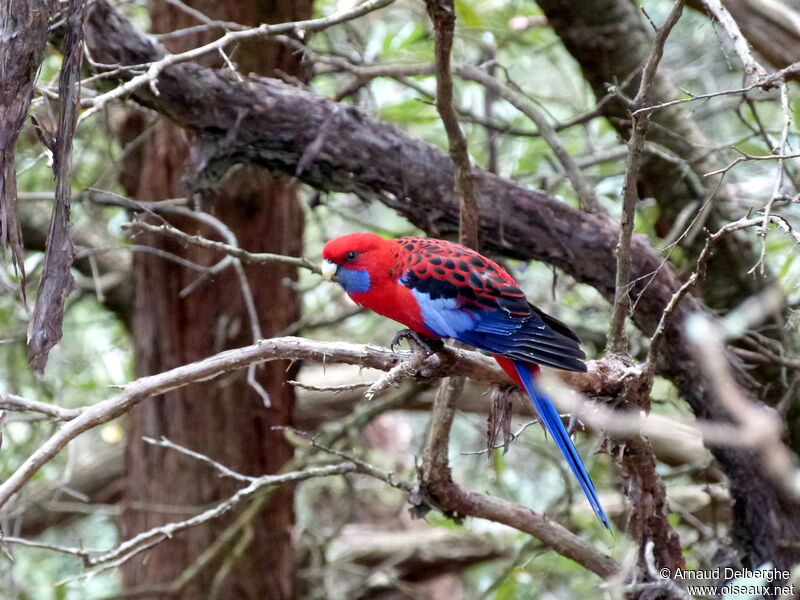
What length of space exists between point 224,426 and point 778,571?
2.46 m

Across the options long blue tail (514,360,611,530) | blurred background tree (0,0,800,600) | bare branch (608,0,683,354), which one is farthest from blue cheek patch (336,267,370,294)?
bare branch (608,0,683,354)

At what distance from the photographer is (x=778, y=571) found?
2.97m

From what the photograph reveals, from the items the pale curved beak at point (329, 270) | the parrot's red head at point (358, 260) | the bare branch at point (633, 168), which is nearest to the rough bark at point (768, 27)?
the bare branch at point (633, 168)

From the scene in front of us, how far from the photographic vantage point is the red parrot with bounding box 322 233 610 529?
95.4 inches

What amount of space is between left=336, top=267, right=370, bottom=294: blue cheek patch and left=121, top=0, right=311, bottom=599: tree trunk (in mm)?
1241

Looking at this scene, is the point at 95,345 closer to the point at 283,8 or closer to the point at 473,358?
the point at 283,8

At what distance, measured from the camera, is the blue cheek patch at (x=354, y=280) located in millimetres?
2721

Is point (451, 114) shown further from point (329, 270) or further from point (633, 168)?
point (329, 270)

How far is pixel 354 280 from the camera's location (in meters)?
2.74

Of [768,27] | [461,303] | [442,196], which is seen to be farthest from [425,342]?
[768,27]

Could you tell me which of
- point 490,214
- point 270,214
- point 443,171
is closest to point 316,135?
point 443,171

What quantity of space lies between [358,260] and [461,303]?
0.39 metres

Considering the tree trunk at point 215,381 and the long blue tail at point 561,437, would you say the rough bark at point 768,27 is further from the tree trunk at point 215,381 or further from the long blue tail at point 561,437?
Result: the long blue tail at point 561,437

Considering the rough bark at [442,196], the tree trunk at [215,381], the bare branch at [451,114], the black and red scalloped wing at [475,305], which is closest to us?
the bare branch at [451,114]
